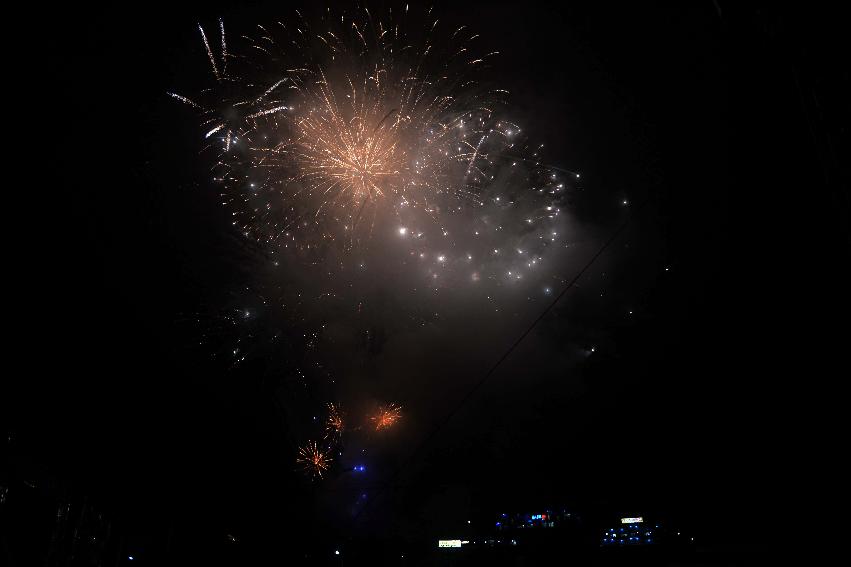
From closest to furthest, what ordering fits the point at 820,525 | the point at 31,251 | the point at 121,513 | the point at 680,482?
the point at 820,525 → the point at 31,251 → the point at 121,513 → the point at 680,482

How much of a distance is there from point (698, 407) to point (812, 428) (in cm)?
495

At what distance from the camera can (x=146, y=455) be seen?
10.1m

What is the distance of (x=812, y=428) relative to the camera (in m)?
5.77

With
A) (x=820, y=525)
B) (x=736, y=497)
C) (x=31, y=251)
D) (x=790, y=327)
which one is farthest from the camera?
(x=736, y=497)

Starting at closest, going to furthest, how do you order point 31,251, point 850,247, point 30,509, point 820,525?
point 850,247, point 30,509, point 820,525, point 31,251

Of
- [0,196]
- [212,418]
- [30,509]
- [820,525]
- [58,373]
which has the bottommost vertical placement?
[820,525]

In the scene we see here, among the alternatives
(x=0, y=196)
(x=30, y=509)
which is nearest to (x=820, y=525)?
(x=30, y=509)

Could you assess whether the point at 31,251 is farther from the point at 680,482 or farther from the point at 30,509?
the point at 680,482

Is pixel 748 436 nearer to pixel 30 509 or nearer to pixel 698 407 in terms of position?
pixel 698 407

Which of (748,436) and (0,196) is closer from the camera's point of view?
(0,196)

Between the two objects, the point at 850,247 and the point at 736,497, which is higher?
the point at 850,247

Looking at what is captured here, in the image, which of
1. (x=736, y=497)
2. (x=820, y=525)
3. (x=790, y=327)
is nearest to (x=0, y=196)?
(x=790, y=327)

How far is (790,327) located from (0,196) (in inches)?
463

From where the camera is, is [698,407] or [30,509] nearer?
[30,509]
